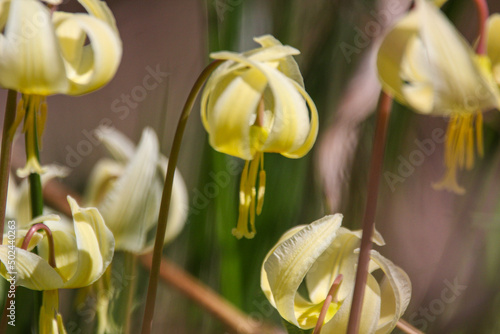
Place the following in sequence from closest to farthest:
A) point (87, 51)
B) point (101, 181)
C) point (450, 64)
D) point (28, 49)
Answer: point (450, 64) → point (28, 49) → point (87, 51) → point (101, 181)

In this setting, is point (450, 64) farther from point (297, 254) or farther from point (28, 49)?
point (28, 49)

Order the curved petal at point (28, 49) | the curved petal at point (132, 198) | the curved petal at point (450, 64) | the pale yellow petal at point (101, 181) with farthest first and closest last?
1. the pale yellow petal at point (101, 181)
2. the curved petal at point (132, 198)
3. the curved petal at point (28, 49)
4. the curved petal at point (450, 64)

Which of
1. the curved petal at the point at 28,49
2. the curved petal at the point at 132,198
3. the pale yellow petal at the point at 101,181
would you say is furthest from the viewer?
the pale yellow petal at the point at 101,181

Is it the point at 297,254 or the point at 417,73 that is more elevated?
the point at 417,73

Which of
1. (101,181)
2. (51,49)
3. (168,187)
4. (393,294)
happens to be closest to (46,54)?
(51,49)

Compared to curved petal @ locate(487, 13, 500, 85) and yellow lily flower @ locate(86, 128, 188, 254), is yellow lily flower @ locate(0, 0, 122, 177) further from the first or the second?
curved petal @ locate(487, 13, 500, 85)

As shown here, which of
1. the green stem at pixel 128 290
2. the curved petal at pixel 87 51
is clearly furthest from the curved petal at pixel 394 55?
the green stem at pixel 128 290

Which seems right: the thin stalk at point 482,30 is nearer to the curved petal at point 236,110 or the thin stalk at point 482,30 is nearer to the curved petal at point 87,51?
the curved petal at point 236,110
